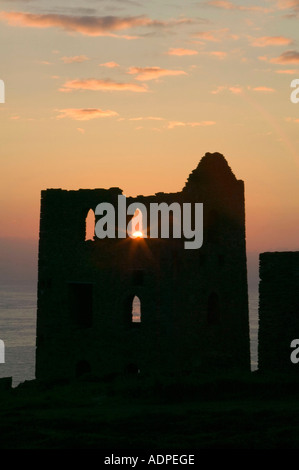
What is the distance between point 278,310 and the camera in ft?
101

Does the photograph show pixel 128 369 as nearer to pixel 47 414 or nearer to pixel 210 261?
pixel 210 261

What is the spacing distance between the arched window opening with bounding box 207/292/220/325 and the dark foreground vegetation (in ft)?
27.3

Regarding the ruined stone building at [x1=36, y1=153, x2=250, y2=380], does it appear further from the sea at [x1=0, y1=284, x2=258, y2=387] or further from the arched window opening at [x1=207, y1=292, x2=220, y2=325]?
the sea at [x1=0, y1=284, x2=258, y2=387]

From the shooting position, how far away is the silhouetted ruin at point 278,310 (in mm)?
30641

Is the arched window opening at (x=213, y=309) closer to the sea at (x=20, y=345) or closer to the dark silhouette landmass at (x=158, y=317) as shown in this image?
the dark silhouette landmass at (x=158, y=317)

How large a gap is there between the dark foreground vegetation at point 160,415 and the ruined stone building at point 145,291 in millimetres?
5813

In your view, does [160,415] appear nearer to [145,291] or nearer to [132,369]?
[145,291]

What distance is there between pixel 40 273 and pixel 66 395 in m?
11.9

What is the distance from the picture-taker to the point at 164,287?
34938mm

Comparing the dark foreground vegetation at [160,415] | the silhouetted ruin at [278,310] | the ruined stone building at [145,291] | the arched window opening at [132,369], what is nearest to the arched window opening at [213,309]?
the ruined stone building at [145,291]

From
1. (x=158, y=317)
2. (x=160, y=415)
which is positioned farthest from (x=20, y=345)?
(x=160, y=415)

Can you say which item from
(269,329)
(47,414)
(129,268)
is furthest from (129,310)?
(47,414)

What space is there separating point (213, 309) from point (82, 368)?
6332 millimetres
